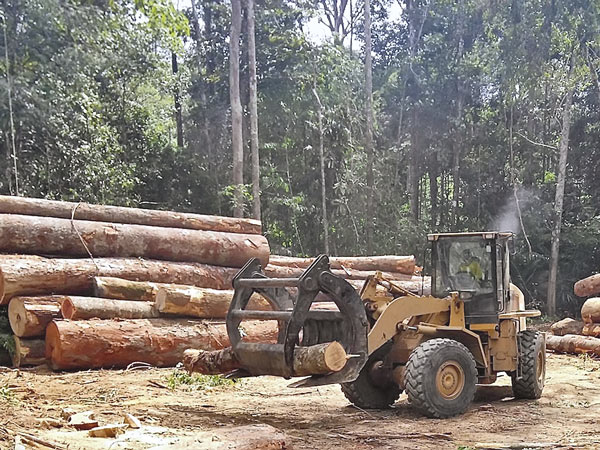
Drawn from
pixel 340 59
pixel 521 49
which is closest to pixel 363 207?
pixel 340 59

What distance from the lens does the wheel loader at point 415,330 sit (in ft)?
23.3

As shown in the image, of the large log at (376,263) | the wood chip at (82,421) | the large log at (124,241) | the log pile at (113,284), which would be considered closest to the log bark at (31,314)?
the log pile at (113,284)

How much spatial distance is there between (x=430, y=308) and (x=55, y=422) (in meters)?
4.39

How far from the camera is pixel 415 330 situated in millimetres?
8062

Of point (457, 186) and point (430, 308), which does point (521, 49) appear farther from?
point (430, 308)

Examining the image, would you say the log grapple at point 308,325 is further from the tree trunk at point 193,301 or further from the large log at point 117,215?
the large log at point 117,215

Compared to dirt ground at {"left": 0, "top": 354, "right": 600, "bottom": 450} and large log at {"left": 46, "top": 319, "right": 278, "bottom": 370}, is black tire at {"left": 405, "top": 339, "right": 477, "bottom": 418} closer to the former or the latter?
dirt ground at {"left": 0, "top": 354, "right": 600, "bottom": 450}

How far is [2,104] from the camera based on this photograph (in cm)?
1742

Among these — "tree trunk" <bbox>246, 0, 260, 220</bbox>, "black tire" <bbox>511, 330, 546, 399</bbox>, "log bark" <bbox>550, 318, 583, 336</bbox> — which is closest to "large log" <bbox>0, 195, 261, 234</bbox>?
"tree trunk" <bbox>246, 0, 260, 220</bbox>

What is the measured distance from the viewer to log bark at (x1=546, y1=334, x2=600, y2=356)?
14.5m

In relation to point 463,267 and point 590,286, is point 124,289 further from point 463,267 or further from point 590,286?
point 590,286

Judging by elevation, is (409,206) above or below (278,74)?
below

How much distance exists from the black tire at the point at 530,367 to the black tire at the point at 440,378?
1314 millimetres

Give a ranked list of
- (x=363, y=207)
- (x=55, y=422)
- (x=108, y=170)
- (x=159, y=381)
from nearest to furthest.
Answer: (x=55, y=422) → (x=159, y=381) → (x=108, y=170) → (x=363, y=207)
